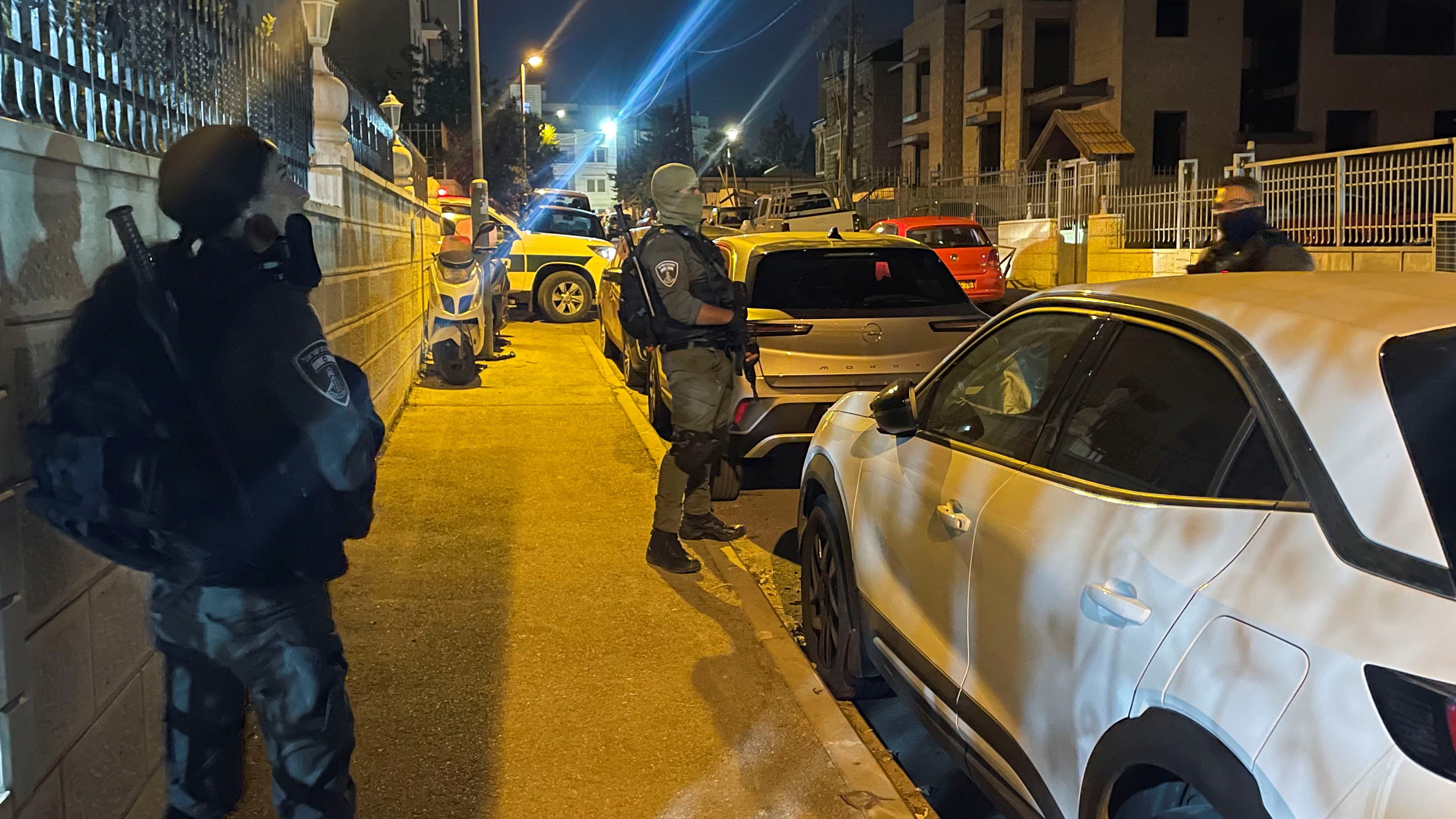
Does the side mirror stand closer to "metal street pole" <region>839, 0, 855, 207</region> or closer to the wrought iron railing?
the wrought iron railing

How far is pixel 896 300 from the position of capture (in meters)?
7.11

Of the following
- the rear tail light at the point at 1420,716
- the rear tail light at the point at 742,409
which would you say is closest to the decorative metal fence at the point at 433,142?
the rear tail light at the point at 742,409

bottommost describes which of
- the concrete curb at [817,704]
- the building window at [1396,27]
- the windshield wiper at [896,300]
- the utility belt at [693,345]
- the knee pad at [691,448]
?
the concrete curb at [817,704]

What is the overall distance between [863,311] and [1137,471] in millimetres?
4377

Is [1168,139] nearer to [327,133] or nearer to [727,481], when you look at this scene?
[727,481]

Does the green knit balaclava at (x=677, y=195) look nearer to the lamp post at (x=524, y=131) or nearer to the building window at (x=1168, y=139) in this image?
the building window at (x=1168, y=139)

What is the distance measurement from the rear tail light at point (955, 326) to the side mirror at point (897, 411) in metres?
2.95

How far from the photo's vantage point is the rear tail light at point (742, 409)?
265 inches

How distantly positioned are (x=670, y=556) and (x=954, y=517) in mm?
2627

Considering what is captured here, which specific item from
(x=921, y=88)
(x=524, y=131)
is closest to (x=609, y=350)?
(x=524, y=131)

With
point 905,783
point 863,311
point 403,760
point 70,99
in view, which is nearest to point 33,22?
point 70,99

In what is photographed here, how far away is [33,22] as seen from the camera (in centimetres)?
267

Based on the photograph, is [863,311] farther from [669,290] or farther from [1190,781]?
[1190,781]

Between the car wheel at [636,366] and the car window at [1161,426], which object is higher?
the car window at [1161,426]
